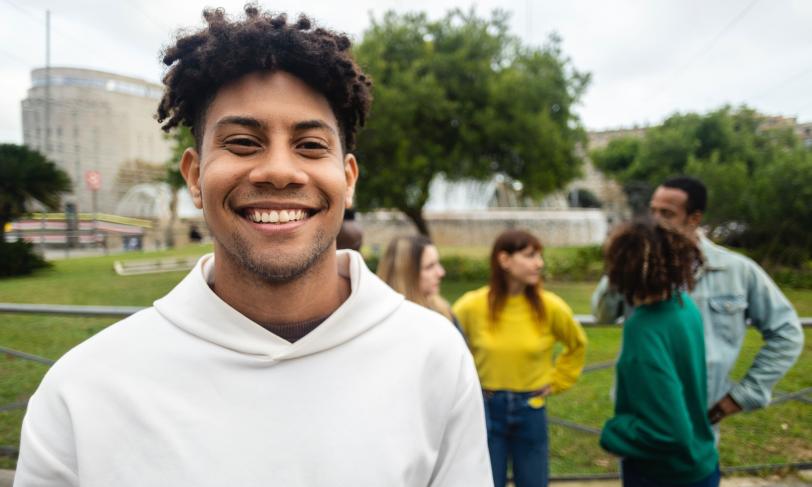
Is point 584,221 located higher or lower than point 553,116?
lower

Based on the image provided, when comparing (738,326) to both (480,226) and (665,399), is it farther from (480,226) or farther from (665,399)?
(480,226)

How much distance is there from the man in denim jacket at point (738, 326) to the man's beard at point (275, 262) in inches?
73.4

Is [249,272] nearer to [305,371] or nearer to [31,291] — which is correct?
[305,371]

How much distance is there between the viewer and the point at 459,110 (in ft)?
45.3

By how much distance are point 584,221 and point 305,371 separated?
31.1 meters

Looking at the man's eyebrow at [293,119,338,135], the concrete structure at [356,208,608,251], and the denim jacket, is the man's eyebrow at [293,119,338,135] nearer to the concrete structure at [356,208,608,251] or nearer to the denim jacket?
the denim jacket

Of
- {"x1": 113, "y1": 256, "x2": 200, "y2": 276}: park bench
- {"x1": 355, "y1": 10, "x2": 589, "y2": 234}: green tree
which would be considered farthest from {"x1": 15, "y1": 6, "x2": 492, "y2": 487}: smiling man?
{"x1": 113, "y1": 256, "x2": 200, "y2": 276}: park bench

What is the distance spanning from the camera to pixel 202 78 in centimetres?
135

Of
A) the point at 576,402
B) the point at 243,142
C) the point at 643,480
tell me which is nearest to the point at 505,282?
the point at 643,480

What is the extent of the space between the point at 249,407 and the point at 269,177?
53 centimetres

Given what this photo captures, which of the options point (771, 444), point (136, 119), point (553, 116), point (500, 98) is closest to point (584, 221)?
point (553, 116)

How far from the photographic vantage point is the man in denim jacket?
252 cm

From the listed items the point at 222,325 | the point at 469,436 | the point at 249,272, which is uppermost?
the point at 249,272

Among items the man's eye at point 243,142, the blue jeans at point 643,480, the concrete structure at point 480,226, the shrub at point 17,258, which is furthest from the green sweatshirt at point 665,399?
the concrete structure at point 480,226
